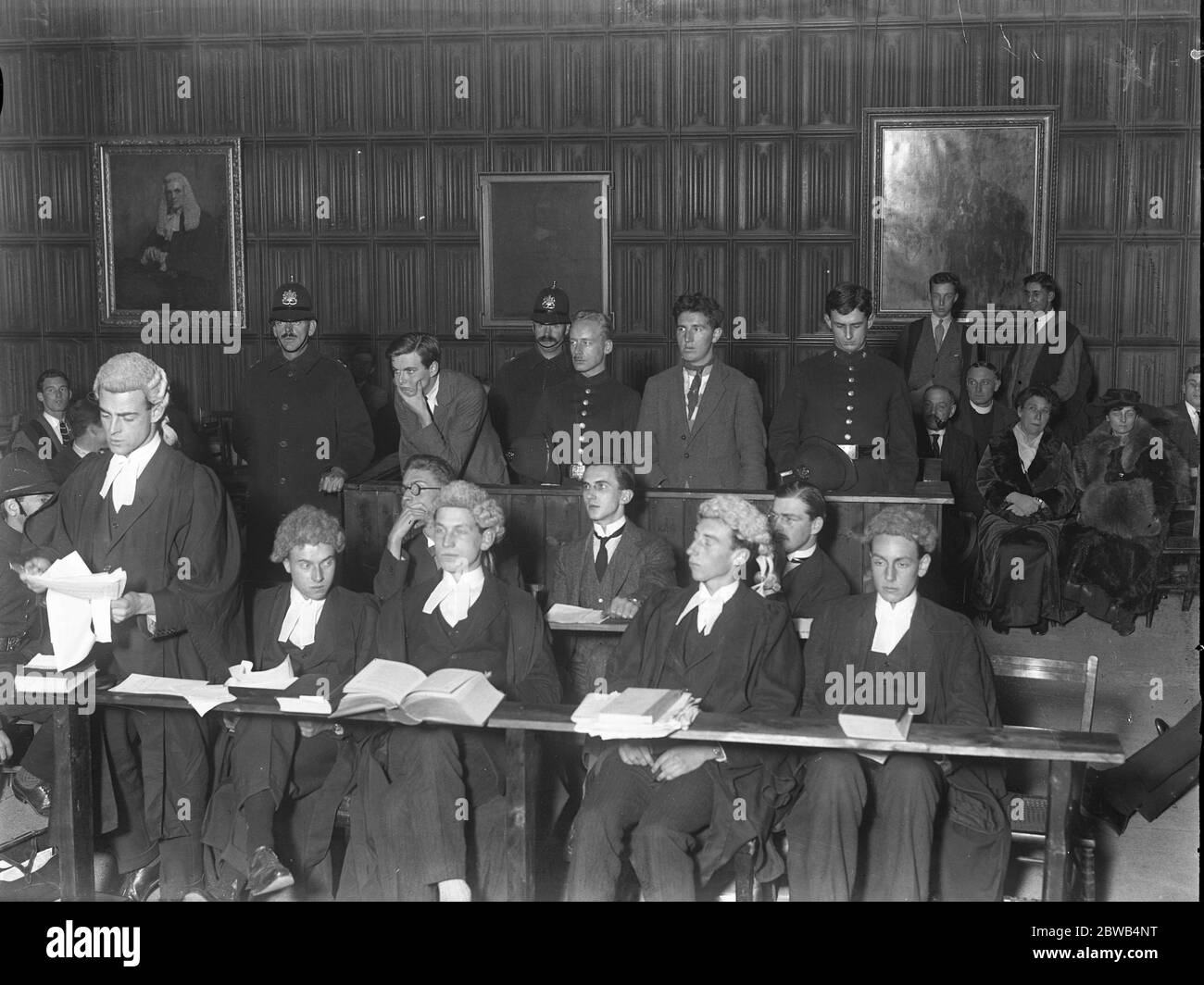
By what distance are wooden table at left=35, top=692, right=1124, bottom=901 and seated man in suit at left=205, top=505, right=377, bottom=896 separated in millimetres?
345

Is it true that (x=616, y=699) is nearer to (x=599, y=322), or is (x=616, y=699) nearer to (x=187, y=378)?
(x=599, y=322)

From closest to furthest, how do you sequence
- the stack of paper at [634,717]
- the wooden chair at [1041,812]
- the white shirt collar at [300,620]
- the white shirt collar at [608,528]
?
1. the stack of paper at [634,717]
2. the wooden chair at [1041,812]
3. the white shirt collar at [300,620]
4. the white shirt collar at [608,528]

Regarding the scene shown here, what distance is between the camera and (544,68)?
11.0 metres

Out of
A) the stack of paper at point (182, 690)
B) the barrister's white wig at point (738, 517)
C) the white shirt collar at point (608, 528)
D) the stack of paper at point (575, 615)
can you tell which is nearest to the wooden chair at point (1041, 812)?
the barrister's white wig at point (738, 517)

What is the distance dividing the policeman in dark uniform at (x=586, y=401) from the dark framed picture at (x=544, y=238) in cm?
422

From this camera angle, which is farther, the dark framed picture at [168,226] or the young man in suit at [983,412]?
the dark framed picture at [168,226]

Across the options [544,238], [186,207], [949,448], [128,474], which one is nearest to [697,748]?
[128,474]

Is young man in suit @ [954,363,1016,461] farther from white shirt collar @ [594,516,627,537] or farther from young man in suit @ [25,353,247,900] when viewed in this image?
young man in suit @ [25,353,247,900]

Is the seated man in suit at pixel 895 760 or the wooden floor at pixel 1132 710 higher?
the seated man in suit at pixel 895 760

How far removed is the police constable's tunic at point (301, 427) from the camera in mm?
7219

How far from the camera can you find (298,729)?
4.65 meters

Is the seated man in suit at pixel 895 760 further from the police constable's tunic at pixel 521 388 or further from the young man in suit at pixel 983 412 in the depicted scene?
the young man in suit at pixel 983 412

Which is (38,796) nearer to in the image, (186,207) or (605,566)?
(605,566)

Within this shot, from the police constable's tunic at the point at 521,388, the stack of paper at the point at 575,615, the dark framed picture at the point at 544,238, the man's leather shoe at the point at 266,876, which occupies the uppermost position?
the dark framed picture at the point at 544,238
